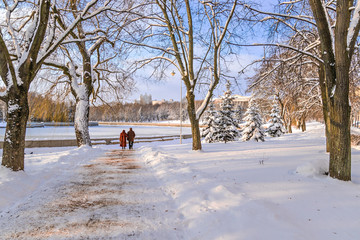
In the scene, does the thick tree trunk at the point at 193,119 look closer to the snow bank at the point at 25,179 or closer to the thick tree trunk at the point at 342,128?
the snow bank at the point at 25,179

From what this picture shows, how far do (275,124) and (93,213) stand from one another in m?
33.3

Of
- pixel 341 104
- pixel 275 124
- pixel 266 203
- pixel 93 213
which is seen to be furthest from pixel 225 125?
pixel 93 213

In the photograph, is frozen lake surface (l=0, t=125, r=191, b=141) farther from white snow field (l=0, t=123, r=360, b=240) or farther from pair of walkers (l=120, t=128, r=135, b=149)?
white snow field (l=0, t=123, r=360, b=240)

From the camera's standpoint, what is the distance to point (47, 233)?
295 cm

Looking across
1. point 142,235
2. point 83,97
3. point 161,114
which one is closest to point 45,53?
point 142,235

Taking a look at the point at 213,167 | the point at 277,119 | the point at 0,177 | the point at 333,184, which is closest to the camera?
the point at 333,184

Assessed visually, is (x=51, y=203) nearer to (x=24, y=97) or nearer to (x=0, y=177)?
(x=0, y=177)

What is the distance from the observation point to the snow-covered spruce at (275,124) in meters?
32.8

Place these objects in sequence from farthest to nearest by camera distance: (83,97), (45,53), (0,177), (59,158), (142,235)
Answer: (83,97)
(59,158)
(45,53)
(0,177)
(142,235)

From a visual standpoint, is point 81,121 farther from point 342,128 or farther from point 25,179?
point 342,128

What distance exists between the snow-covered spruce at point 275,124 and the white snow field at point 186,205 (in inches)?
1106

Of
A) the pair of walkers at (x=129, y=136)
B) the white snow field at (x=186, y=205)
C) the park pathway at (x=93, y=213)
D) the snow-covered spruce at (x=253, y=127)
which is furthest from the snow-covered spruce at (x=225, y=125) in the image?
the park pathway at (x=93, y=213)

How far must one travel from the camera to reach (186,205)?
153 inches

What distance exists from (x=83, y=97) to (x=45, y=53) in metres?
7.15
